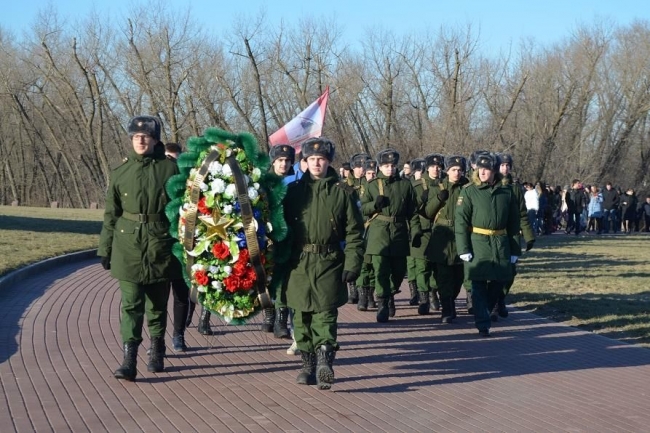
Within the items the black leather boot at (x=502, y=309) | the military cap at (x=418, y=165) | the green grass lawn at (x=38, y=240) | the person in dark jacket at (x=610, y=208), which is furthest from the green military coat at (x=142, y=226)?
the person in dark jacket at (x=610, y=208)

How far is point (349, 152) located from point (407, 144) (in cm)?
267

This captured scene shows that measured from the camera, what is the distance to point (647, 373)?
9570mm

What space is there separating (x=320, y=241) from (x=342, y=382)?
1261mm

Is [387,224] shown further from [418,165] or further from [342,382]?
[342,382]

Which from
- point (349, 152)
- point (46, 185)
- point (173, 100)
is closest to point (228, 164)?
point (173, 100)

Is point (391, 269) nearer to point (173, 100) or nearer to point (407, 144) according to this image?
point (173, 100)

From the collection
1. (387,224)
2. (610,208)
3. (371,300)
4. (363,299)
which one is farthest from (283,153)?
(610,208)

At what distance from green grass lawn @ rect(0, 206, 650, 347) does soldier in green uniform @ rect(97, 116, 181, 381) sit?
19.3ft

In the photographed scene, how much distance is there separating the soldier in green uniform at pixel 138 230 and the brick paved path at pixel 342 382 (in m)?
0.64

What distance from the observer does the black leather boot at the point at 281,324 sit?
10609mm

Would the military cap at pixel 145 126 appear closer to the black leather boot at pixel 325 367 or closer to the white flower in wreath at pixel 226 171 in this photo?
the white flower in wreath at pixel 226 171

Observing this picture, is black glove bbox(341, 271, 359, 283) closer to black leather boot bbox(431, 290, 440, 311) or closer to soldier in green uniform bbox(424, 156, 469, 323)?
soldier in green uniform bbox(424, 156, 469, 323)

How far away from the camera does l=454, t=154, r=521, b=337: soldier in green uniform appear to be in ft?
36.3

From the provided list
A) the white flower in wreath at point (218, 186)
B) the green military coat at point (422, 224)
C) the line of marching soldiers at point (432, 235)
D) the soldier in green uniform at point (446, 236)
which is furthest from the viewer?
the green military coat at point (422, 224)
